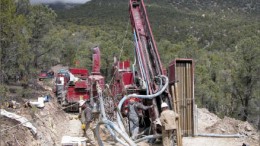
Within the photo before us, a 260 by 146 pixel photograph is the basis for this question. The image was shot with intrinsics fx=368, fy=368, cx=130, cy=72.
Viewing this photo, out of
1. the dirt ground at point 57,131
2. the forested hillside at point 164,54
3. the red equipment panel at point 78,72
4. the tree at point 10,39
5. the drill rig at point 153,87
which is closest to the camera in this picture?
the dirt ground at point 57,131

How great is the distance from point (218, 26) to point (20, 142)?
10992 centimetres

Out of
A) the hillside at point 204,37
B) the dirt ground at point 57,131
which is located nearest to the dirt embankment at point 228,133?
the dirt ground at point 57,131

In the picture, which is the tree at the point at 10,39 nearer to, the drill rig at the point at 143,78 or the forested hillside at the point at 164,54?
the forested hillside at the point at 164,54

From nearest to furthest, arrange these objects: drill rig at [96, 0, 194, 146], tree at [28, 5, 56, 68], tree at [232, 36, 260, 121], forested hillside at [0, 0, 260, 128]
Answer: drill rig at [96, 0, 194, 146] → forested hillside at [0, 0, 260, 128] → tree at [28, 5, 56, 68] → tree at [232, 36, 260, 121]

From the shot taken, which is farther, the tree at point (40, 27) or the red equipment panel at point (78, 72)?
the tree at point (40, 27)

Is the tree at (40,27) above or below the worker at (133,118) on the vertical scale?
above

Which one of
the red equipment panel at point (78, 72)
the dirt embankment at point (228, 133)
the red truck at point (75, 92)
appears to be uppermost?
the red equipment panel at point (78, 72)

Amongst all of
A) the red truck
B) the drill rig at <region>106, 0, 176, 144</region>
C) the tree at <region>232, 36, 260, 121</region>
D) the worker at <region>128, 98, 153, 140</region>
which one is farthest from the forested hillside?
the worker at <region>128, 98, 153, 140</region>

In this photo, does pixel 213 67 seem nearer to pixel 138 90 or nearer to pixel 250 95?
pixel 250 95

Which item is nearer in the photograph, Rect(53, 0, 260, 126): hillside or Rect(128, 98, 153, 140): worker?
Rect(128, 98, 153, 140): worker

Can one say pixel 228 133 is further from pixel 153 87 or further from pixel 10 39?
pixel 10 39

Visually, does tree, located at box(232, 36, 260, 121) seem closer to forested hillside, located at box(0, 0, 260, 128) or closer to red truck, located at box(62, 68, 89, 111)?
forested hillside, located at box(0, 0, 260, 128)

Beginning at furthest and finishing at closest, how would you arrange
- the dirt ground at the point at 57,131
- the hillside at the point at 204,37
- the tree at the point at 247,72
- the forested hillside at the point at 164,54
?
the hillside at the point at 204,37 < the tree at the point at 247,72 < the forested hillside at the point at 164,54 < the dirt ground at the point at 57,131

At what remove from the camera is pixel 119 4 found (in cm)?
13500
